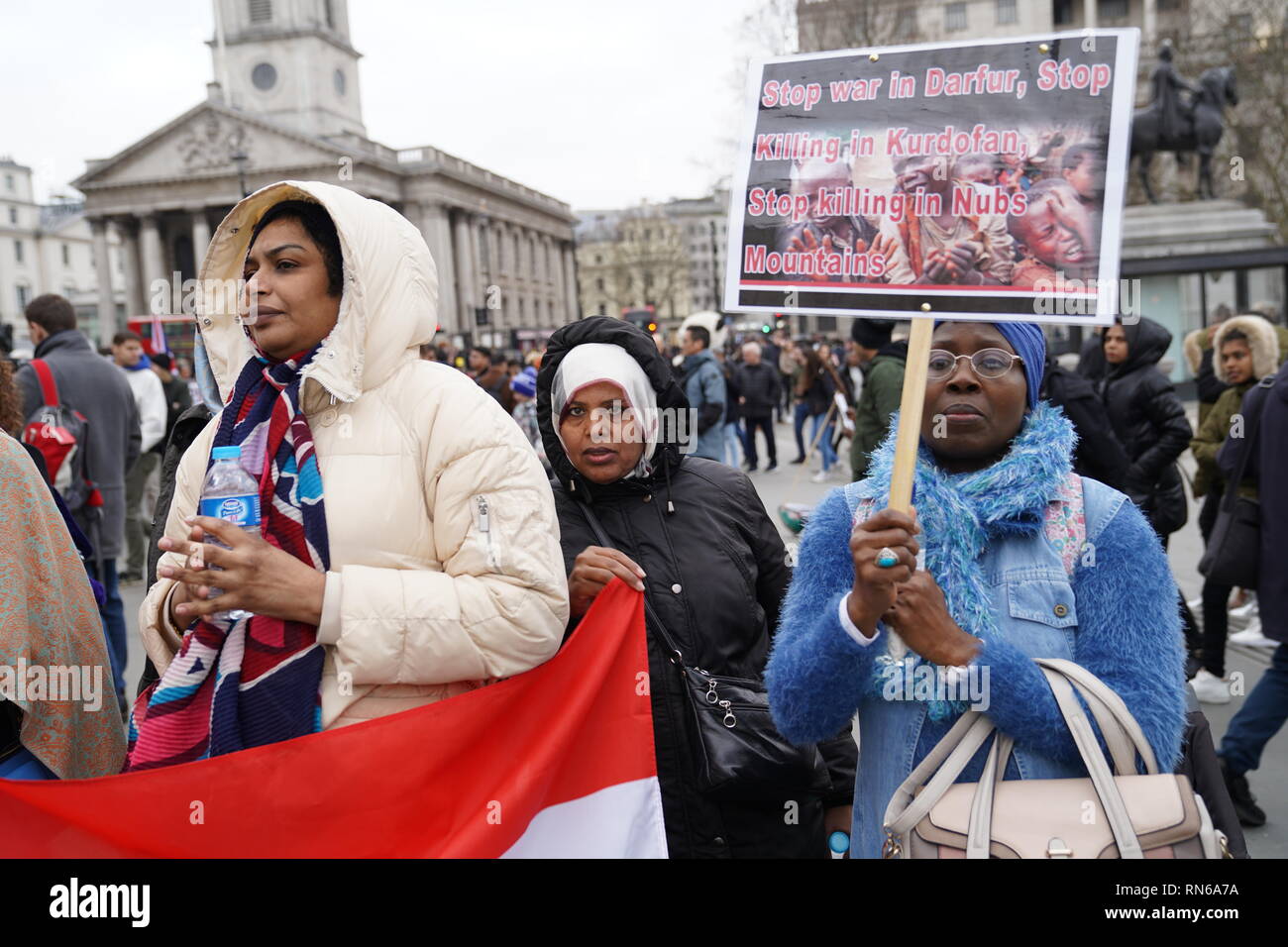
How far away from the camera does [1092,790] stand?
1820 mm

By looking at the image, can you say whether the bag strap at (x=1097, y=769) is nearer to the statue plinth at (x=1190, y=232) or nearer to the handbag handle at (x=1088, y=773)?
the handbag handle at (x=1088, y=773)

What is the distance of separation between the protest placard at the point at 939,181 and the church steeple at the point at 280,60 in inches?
3179

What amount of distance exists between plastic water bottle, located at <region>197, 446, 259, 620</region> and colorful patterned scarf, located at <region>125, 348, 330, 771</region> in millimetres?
81

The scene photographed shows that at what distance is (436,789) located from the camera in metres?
2.17

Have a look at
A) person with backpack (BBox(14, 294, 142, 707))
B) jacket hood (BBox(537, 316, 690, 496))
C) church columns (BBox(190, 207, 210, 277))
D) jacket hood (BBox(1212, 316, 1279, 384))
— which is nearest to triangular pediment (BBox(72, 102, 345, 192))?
church columns (BBox(190, 207, 210, 277))

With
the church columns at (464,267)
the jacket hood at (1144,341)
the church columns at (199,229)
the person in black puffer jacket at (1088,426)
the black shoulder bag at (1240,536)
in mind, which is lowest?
the black shoulder bag at (1240,536)

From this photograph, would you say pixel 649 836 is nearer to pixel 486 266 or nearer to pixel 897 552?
pixel 897 552

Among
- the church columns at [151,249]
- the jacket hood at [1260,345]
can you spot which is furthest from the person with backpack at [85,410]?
the church columns at [151,249]

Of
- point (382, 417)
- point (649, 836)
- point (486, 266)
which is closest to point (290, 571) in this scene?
point (382, 417)

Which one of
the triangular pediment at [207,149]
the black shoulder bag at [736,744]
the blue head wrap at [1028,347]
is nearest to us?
the blue head wrap at [1028,347]

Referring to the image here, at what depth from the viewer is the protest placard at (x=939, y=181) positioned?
1.87m

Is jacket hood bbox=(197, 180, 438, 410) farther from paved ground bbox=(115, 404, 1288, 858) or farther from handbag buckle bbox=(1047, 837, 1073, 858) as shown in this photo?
paved ground bbox=(115, 404, 1288, 858)

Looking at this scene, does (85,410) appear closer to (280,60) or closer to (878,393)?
(878,393)
